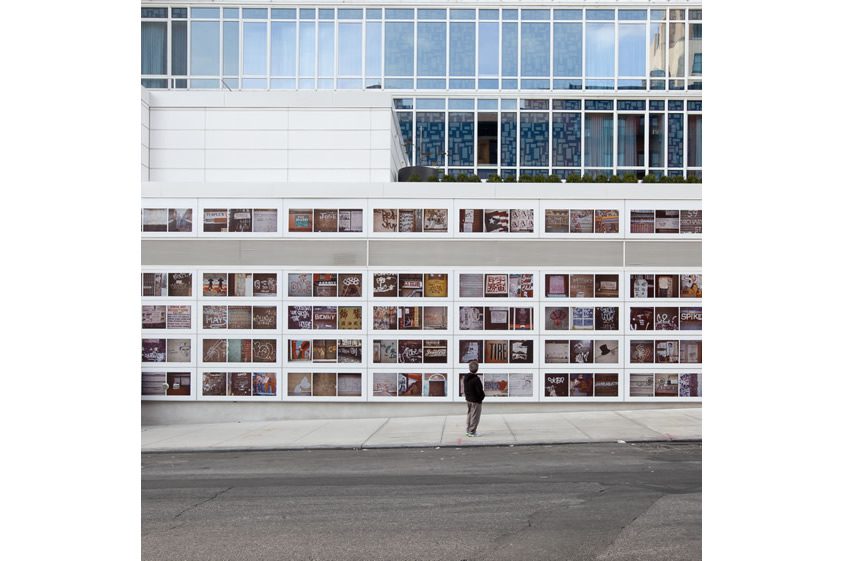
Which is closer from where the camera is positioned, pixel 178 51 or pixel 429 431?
pixel 429 431

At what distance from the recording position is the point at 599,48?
1163 inches

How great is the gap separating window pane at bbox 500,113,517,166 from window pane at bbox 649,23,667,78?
583 cm

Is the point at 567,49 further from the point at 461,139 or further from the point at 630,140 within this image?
the point at 461,139

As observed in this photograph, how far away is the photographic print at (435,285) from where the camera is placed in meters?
19.1

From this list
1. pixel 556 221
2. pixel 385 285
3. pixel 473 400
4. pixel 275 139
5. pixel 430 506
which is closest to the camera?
pixel 430 506

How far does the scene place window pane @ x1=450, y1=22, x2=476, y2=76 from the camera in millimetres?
29609

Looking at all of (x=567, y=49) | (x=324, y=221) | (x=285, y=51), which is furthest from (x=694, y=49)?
(x=324, y=221)

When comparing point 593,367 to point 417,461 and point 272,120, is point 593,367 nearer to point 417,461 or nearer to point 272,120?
point 417,461

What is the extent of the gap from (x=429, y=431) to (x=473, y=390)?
1.40m

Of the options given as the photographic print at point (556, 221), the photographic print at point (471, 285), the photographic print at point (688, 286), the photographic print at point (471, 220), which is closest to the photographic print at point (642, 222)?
the photographic print at point (688, 286)

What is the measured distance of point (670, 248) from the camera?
19.3 meters

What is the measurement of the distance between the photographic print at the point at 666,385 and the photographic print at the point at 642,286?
81.9 inches

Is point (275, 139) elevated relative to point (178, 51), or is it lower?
lower

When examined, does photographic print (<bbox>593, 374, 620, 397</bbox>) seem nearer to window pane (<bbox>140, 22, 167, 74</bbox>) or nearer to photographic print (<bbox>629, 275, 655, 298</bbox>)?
photographic print (<bbox>629, 275, 655, 298</bbox>)
